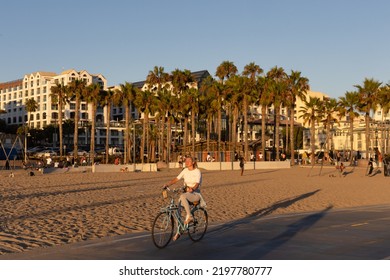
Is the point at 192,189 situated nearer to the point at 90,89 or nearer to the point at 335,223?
the point at 335,223

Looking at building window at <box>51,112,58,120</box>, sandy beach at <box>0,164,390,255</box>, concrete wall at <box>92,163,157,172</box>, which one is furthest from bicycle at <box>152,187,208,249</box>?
building window at <box>51,112,58,120</box>

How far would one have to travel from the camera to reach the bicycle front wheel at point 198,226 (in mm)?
11008

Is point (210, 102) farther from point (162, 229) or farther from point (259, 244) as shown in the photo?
point (162, 229)

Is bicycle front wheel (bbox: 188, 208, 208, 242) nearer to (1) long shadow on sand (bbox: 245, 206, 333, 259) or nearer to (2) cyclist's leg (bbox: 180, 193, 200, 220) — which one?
(2) cyclist's leg (bbox: 180, 193, 200, 220)

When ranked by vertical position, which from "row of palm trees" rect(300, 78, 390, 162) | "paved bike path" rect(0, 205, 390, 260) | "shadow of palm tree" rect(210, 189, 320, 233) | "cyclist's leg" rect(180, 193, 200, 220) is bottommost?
"shadow of palm tree" rect(210, 189, 320, 233)

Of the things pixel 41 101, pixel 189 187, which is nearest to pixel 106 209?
pixel 189 187

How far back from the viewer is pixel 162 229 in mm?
10258

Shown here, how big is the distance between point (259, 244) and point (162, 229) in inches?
76.4

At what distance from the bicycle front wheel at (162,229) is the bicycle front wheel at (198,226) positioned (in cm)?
56

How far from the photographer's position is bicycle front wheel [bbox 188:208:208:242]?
36.1 feet

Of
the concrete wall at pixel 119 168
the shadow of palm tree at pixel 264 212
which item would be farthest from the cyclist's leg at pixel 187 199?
the concrete wall at pixel 119 168

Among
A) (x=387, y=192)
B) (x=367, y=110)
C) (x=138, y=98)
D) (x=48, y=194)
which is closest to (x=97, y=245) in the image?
(x=48, y=194)

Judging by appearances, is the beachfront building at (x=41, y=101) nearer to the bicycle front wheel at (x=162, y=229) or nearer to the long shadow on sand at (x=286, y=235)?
the long shadow on sand at (x=286, y=235)

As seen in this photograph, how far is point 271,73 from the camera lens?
84375mm
